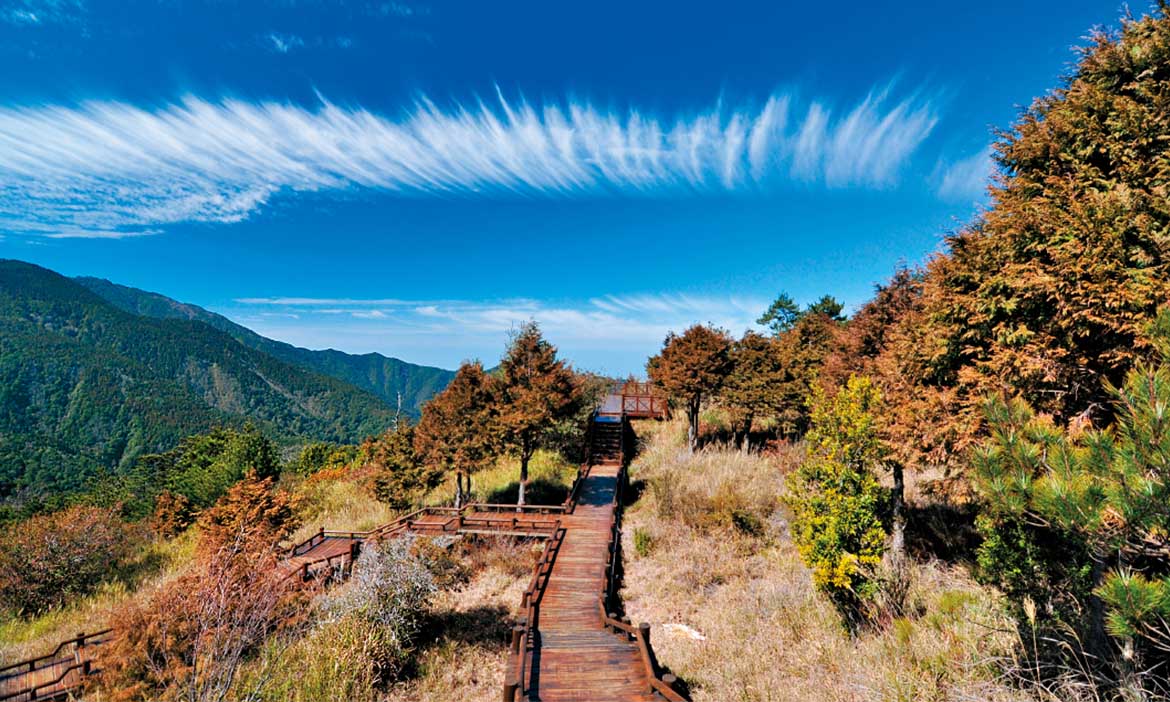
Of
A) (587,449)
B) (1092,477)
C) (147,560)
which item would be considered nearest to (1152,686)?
(1092,477)

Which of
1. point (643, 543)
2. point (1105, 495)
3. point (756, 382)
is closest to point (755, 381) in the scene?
point (756, 382)

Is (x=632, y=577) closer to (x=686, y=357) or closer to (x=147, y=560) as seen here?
(x=686, y=357)

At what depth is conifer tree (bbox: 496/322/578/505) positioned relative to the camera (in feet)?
60.0

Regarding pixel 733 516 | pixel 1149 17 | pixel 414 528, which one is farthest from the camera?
pixel 414 528

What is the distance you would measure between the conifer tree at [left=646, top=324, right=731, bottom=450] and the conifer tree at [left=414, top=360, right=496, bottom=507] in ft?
30.7

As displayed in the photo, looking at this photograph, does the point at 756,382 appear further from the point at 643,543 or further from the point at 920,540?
the point at 920,540

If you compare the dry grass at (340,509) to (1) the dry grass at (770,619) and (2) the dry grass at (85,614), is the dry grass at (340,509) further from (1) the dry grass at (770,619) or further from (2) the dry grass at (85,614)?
(1) the dry grass at (770,619)

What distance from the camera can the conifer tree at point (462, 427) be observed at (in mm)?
18625

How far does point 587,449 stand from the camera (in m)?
26.3

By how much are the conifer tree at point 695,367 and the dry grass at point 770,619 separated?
5.66 meters

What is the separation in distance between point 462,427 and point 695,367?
11.4m

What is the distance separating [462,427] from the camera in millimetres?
18938

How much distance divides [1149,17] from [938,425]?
6387mm

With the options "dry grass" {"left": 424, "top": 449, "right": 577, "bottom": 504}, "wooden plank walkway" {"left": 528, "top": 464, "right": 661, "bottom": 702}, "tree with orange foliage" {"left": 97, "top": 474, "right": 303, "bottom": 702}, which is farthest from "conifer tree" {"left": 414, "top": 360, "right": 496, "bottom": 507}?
"tree with orange foliage" {"left": 97, "top": 474, "right": 303, "bottom": 702}
